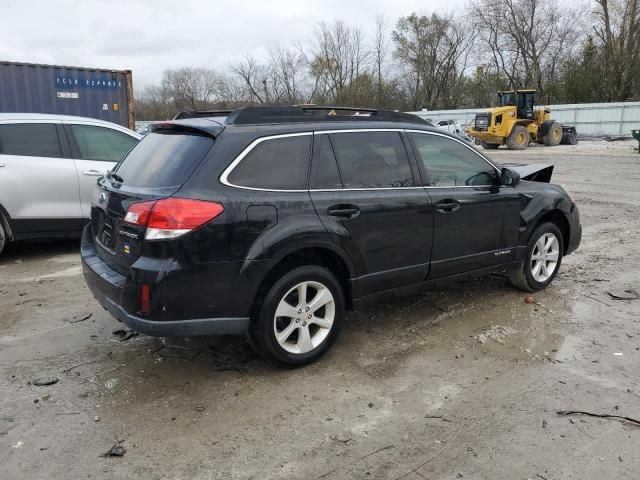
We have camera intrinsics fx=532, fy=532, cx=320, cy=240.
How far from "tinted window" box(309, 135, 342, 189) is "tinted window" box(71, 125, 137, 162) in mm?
3839

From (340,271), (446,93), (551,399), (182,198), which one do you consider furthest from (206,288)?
(446,93)

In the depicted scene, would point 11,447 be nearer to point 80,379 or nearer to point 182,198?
point 80,379

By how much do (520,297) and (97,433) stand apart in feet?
13.0

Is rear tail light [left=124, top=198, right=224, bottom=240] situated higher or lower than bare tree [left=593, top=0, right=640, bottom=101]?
lower

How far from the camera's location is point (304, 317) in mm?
3670

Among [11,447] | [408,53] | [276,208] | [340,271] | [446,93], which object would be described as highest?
[408,53]

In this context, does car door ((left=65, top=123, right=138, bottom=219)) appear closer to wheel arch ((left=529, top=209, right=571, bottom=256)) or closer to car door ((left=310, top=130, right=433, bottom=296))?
car door ((left=310, top=130, right=433, bottom=296))

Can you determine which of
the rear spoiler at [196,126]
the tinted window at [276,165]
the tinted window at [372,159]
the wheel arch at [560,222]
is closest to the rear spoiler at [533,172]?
the wheel arch at [560,222]

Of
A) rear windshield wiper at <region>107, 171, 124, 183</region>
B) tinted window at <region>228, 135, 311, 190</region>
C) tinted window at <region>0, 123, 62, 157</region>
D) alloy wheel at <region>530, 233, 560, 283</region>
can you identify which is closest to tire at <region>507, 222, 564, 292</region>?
alloy wheel at <region>530, 233, 560, 283</region>

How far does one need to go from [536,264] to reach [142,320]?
384cm

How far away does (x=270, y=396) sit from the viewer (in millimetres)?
3404

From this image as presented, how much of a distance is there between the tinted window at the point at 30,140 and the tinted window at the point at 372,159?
429 cm

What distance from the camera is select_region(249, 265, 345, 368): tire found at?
3.48m

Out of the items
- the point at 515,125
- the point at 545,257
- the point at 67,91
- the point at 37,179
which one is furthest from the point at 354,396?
the point at 515,125
